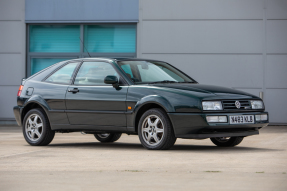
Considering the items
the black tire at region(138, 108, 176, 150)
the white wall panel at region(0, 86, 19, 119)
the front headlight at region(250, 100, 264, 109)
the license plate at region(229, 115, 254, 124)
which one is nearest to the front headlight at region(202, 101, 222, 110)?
the license plate at region(229, 115, 254, 124)

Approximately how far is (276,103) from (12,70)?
8362mm

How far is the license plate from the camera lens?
910cm

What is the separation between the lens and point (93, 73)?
10.3 metres

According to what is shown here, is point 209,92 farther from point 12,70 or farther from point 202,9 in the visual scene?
point 12,70

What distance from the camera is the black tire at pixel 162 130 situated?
9.12 meters

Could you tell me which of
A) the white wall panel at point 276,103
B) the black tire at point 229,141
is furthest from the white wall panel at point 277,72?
the black tire at point 229,141

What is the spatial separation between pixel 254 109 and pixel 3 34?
11938mm

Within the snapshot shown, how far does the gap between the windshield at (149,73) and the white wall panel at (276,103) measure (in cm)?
815

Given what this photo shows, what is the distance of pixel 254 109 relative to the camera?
374 inches

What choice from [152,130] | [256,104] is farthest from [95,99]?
[256,104]

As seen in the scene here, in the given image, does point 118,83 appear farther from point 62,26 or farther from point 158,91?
point 62,26

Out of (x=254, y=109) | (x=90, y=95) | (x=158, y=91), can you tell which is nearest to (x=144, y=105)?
(x=158, y=91)

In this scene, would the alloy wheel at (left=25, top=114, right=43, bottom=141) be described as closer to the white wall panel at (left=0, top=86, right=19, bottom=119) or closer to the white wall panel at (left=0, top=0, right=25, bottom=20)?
the white wall panel at (left=0, top=86, right=19, bottom=119)

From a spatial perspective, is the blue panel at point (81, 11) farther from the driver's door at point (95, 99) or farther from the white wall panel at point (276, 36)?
the driver's door at point (95, 99)
